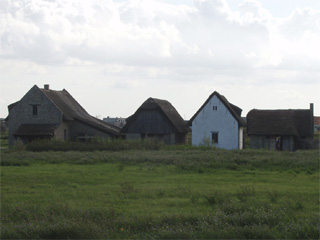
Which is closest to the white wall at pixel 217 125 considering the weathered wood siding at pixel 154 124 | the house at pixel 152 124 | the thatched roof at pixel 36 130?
the house at pixel 152 124

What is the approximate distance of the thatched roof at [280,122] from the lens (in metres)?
36.5

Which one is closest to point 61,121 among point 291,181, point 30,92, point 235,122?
point 30,92

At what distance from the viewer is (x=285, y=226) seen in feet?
29.7

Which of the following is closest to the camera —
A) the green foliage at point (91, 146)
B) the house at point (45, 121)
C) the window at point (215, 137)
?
the green foliage at point (91, 146)

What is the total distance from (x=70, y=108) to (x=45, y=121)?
12.3 ft

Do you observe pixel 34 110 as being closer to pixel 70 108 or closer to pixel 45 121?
pixel 45 121

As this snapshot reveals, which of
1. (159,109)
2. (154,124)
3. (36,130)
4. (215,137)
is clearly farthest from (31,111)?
(215,137)

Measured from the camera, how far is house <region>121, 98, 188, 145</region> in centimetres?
3966

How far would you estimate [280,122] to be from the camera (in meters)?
37.2

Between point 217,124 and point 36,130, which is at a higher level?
point 217,124

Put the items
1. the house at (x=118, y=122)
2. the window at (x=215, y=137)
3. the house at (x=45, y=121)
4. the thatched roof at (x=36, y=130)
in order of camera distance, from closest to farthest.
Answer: the window at (x=215, y=137), the thatched roof at (x=36, y=130), the house at (x=45, y=121), the house at (x=118, y=122)

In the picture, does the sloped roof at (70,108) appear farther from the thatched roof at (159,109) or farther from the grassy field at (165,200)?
the grassy field at (165,200)

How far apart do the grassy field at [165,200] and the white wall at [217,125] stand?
16.2 meters

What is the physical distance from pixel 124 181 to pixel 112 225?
20.5 feet
